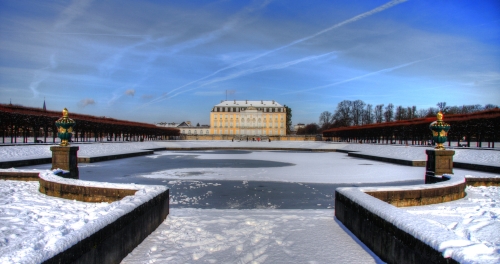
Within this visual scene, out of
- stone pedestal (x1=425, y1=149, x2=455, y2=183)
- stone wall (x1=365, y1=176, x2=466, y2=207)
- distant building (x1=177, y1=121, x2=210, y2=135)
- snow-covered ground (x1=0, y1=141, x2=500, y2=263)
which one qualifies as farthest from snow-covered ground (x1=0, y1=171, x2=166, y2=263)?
distant building (x1=177, y1=121, x2=210, y2=135)

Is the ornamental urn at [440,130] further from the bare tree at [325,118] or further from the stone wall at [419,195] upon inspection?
the bare tree at [325,118]

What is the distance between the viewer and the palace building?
112 m

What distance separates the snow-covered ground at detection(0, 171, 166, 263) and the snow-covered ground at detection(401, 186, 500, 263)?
11.2 feet

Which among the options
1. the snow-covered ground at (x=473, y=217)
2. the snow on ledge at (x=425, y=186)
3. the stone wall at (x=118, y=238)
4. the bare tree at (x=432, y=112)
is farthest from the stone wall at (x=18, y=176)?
the bare tree at (x=432, y=112)

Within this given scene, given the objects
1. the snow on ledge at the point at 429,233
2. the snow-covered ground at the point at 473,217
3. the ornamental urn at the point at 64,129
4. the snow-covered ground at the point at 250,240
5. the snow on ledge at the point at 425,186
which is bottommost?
the snow-covered ground at the point at 250,240

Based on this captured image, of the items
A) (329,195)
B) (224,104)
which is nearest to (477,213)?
(329,195)

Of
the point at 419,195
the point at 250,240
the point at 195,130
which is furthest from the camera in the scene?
the point at 195,130

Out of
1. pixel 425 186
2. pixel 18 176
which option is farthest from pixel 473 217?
pixel 18 176

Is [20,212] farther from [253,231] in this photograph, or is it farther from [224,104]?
[224,104]

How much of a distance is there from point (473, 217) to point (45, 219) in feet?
22.8

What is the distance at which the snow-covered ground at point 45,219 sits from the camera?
114 inches

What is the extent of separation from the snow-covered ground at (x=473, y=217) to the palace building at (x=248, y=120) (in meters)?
103

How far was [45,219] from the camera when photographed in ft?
17.2

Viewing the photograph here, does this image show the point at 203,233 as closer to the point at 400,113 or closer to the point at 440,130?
the point at 440,130
